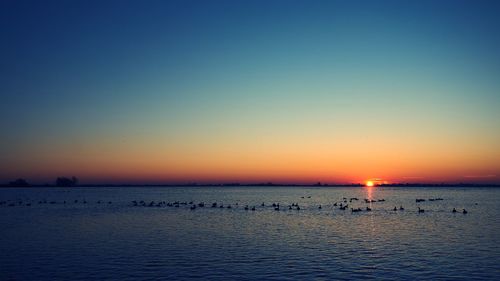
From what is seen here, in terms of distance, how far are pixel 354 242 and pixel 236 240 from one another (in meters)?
11.6

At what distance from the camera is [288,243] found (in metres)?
38.9

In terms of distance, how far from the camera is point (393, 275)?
85.8ft

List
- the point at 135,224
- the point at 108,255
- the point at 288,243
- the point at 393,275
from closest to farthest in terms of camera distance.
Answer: the point at 393,275 → the point at 108,255 → the point at 288,243 → the point at 135,224

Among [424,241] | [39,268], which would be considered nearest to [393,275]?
[424,241]

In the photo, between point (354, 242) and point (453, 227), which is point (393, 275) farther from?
point (453, 227)

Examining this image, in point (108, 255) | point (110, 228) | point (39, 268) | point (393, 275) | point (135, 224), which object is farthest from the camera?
point (135, 224)

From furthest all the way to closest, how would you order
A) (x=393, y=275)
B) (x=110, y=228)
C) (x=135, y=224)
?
1. (x=135, y=224)
2. (x=110, y=228)
3. (x=393, y=275)

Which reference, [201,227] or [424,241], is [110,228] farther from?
[424,241]

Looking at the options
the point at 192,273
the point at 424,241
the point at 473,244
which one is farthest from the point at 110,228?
the point at 473,244

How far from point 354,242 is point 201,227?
20909 millimetres

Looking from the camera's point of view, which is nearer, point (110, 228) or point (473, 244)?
point (473, 244)

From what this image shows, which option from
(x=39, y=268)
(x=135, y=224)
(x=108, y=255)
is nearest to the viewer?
(x=39, y=268)

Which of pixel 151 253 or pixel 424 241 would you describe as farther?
pixel 424 241

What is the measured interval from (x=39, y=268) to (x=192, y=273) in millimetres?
11161
